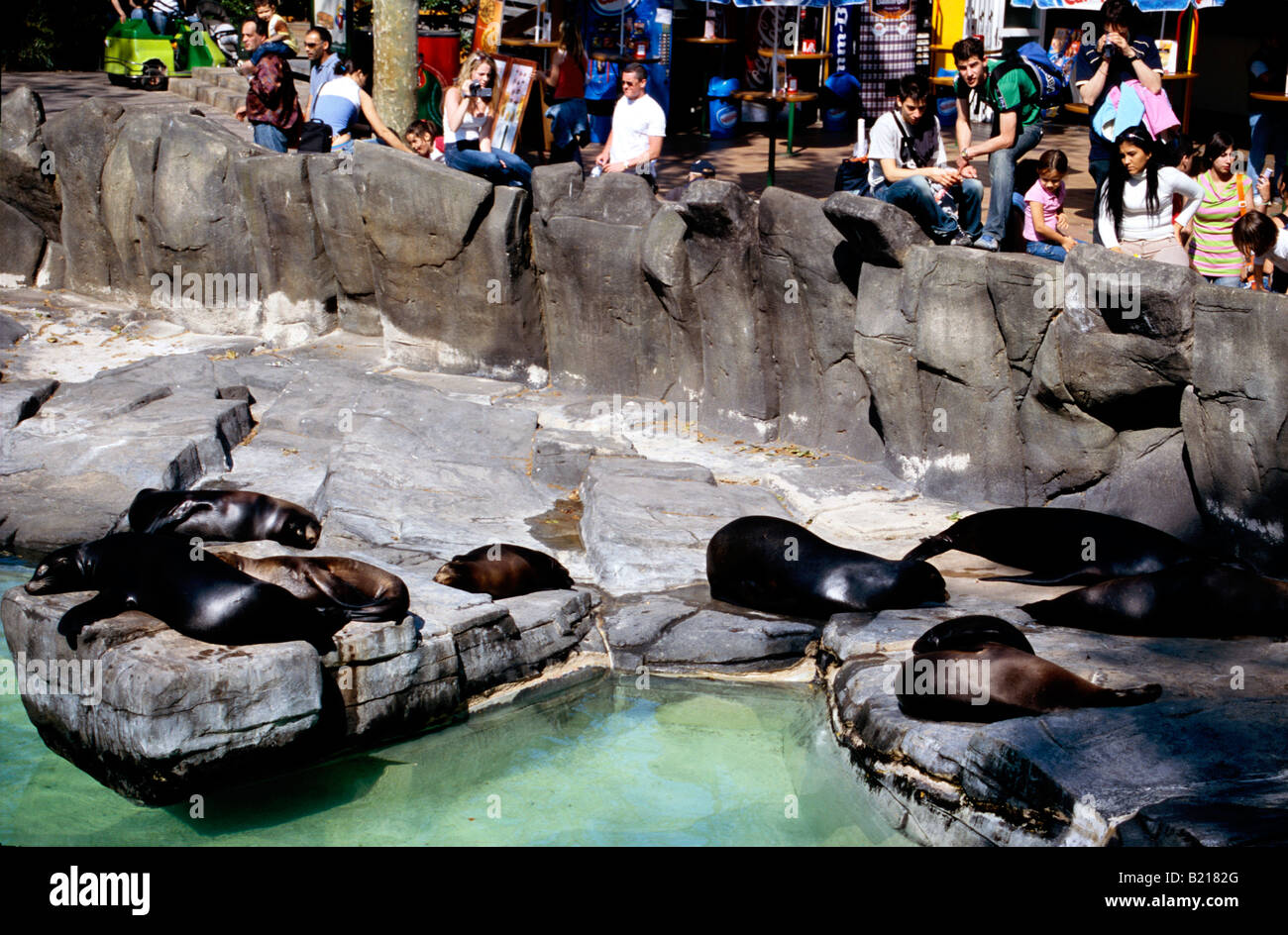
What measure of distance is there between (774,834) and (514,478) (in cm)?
395

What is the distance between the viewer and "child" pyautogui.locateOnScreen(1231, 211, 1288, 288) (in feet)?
25.0

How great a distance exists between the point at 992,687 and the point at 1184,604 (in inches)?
53.7

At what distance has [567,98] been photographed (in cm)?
1282

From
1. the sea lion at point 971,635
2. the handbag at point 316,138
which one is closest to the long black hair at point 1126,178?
the sea lion at point 971,635

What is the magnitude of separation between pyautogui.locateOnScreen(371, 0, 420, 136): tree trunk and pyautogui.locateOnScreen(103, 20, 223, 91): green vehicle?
7128mm

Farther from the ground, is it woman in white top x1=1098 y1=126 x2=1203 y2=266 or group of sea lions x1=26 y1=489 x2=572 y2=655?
woman in white top x1=1098 y1=126 x2=1203 y2=266

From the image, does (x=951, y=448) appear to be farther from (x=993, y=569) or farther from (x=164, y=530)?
(x=164, y=530)

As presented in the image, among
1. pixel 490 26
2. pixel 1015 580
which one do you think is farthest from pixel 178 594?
pixel 490 26

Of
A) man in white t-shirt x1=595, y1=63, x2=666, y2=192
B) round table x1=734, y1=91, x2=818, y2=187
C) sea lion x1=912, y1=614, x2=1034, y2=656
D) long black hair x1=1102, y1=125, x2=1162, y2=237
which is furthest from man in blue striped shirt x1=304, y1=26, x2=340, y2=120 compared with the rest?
sea lion x1=912, y1=614, x2=1034, y2=656

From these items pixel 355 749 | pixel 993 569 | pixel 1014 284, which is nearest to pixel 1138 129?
pixel 1014 284

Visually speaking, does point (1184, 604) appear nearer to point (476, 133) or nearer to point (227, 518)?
point (227, 518)

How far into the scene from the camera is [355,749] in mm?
6172

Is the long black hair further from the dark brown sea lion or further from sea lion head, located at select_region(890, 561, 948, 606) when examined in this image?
the dark brown sea lion

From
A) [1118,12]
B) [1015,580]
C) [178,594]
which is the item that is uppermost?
[1118,12]
